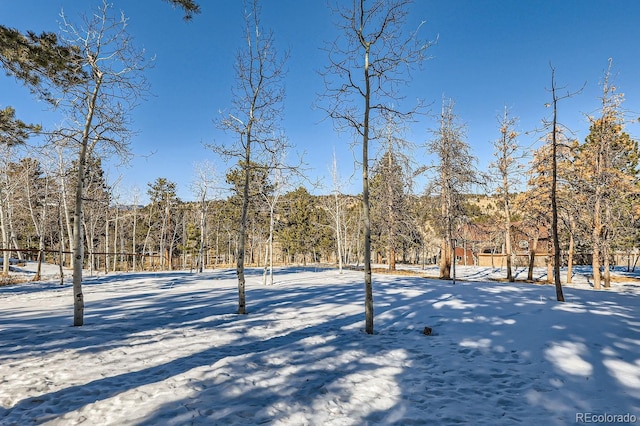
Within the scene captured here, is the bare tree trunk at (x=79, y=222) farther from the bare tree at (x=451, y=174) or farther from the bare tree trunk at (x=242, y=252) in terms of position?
the bare tree at (x=451, y=174)

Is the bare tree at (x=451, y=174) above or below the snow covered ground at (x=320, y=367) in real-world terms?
above

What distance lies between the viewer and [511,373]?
5406mm

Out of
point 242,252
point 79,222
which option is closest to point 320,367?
point 242,252

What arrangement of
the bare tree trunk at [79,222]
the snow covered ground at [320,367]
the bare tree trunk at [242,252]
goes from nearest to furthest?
the snow covered ground at [320,367] < the bare tree trunk at [79,222] < the bare tree trunk at [242,252]

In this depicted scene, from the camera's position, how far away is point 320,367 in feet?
18.5

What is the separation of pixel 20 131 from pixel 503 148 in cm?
2600

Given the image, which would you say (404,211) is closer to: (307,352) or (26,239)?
(307,352)

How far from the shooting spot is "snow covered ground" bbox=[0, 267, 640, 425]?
13.3ft

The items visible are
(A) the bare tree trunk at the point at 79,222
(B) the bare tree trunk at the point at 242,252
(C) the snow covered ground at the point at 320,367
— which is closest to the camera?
(C) the snow covered ground at the point at 320,367

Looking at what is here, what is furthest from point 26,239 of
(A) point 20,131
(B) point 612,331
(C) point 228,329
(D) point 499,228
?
(B) point 612,331

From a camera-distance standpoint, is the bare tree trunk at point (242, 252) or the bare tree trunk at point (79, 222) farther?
the bare tree trunk at point (242, 252)

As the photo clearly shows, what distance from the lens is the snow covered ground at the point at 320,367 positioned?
4043mm

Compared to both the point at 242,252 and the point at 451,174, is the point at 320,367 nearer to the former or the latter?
the point at 242,252

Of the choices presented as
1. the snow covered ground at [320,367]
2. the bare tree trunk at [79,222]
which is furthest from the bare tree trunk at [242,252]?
the bare tree trunk at [79,222]
